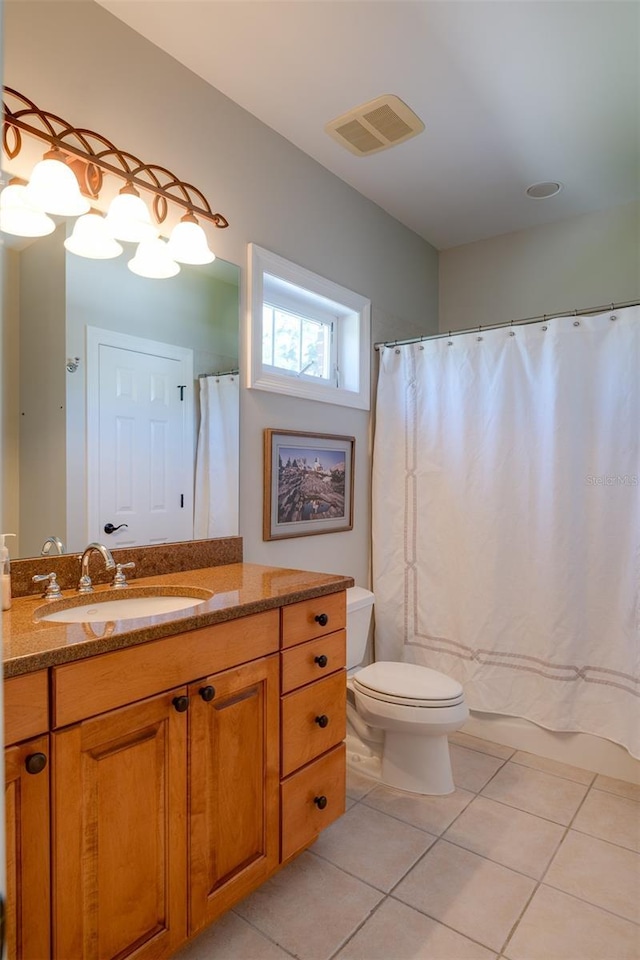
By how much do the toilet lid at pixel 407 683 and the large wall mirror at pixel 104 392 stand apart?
0.79 m

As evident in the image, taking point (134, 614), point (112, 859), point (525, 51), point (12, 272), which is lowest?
point (112, 859)

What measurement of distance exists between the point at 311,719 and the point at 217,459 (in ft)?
3.08

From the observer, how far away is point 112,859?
1.15 metres

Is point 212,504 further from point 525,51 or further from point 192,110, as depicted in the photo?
point 525,51

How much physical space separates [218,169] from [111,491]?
1.24 metres

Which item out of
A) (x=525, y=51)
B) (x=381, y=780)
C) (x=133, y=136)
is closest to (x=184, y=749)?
(x=381, y=780)

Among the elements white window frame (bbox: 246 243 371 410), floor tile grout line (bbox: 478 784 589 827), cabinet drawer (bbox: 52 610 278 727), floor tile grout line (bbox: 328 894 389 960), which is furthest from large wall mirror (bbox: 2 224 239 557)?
floor tile grout line (bbox: 478 784 589 827)

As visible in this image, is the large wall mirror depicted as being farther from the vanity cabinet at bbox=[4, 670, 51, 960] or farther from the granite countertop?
the vanity cabinet at bbox=[4, 670, 51, 960]

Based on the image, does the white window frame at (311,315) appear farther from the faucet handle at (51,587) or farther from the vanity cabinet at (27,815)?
the vanity cabinet at (27,815)

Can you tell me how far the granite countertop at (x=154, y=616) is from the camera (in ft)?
3.52

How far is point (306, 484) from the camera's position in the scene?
2.46 metres

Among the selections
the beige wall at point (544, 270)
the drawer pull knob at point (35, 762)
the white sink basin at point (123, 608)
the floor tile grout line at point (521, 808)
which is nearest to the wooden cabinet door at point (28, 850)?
the drawer pull knob at point (35, 762)

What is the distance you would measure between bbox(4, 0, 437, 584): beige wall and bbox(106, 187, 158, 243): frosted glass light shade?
0.77 ft

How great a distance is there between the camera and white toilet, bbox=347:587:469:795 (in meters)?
2.05
